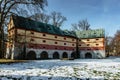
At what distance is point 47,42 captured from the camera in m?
37.6

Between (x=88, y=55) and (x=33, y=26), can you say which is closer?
(x=33, y=26)

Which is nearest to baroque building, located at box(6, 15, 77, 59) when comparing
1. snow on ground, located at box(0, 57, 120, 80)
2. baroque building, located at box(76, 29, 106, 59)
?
baroque building, located at box(76, 29, 106, 59)

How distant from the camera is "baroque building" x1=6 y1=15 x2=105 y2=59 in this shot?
3203cm

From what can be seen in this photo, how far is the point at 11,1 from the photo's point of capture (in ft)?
91.2

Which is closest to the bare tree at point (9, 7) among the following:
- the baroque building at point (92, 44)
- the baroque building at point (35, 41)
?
the baroque building at point (35, 41)

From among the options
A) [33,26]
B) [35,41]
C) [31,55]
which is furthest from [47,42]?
[31,55]

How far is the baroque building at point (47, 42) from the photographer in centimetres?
3203

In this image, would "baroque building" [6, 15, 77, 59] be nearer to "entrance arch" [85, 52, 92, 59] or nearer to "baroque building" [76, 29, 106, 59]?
"baroque building" [76, 29, 106, 59]

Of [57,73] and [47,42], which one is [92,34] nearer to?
[47,42]

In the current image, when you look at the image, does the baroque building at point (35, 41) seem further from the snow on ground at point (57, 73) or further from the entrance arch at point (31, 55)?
the snow on ground at point (57, 73)

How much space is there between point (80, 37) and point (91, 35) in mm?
3157

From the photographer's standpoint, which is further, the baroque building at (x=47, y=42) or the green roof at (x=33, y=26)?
the green roof at (x=33, y=26)

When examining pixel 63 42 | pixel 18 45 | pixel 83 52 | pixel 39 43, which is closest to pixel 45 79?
pixel 18 45

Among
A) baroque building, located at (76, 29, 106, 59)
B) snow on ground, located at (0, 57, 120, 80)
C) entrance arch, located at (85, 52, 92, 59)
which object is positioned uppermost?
baroque building, located at (76, 29, 106, 59)
